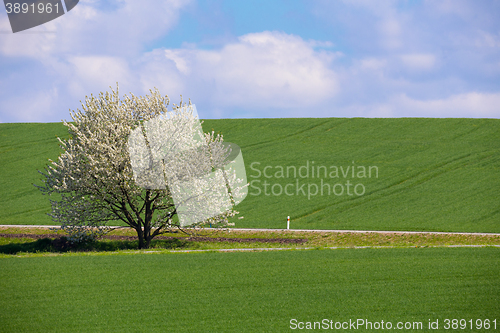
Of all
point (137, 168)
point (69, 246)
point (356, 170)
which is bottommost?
point (69, 246)

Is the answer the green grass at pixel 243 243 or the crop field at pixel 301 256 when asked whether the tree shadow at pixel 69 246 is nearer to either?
the green grass at pixel 243 243

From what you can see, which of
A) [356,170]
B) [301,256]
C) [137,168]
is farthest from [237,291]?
[356,170]

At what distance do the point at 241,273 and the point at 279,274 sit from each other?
4.79 ft

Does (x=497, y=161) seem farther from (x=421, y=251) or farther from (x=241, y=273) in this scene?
(x=241, y=273)

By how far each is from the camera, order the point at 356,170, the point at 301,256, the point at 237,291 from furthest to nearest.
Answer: the point at 356,170 < the point at 301,256 < the point at 237,291

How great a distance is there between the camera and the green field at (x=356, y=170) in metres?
36.7

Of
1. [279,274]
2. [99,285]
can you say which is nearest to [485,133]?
[279,274]

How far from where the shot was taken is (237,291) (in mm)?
13305

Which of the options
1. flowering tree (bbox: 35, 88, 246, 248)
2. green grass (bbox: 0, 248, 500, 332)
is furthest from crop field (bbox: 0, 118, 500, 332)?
flowering tree (bbox: 35, 88, 246, 248)

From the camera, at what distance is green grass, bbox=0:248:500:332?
10.9 m

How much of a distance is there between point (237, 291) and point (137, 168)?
528 inches

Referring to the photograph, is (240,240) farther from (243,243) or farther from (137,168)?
(137,168)

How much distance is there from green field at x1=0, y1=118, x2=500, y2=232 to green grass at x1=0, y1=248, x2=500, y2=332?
1670 centimetres

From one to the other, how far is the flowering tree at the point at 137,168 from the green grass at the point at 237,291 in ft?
20.4
